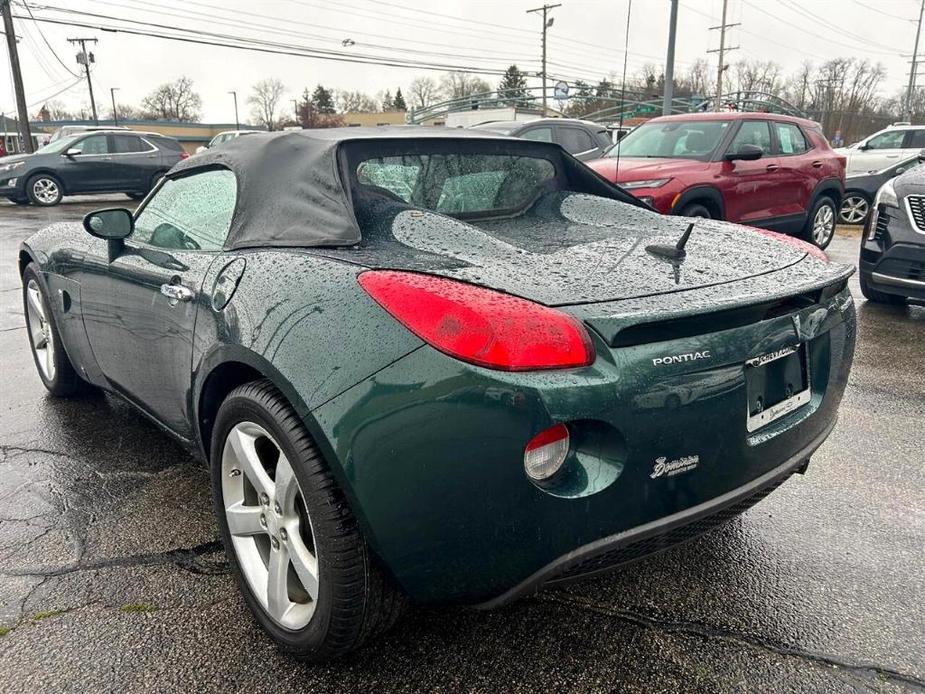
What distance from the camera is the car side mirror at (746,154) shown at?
295 inches

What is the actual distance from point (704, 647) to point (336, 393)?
1.23m

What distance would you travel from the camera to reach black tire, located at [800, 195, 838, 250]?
8750 mm

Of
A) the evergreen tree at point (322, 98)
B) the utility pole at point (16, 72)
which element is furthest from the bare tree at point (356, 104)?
the utility pole at point (16, 72)

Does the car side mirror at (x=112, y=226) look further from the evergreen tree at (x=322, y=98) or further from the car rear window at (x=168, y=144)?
the evergreen tree at (x=322, y=98)

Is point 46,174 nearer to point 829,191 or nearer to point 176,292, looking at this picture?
point 829,191

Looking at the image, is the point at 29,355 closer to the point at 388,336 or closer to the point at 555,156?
the point at 555,156

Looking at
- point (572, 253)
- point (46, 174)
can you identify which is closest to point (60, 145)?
point (46, 174)

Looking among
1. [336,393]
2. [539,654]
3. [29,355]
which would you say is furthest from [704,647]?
[29,355]

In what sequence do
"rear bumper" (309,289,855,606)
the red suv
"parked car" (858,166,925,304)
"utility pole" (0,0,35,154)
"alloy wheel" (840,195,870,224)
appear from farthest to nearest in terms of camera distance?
1. "utility pole" (0,0,35,154)
2. "alloy wheel" (840,195,870,224)
3. the red suv
4. "parked car" (858,166,925,304)
5. "rear bumper" (309,289,855,606)

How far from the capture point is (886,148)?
47.2 feet

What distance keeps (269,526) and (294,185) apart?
1.05m

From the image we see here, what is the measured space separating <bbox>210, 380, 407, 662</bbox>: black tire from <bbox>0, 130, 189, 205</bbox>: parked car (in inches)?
650

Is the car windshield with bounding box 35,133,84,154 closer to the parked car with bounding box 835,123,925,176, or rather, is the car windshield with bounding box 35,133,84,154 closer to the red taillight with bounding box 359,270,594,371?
A: the parked car with bounding box 835,123,925,176

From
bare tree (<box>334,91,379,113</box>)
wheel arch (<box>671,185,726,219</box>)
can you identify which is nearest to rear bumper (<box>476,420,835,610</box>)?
wheel arch (<box>671,185,726,219</box>)
